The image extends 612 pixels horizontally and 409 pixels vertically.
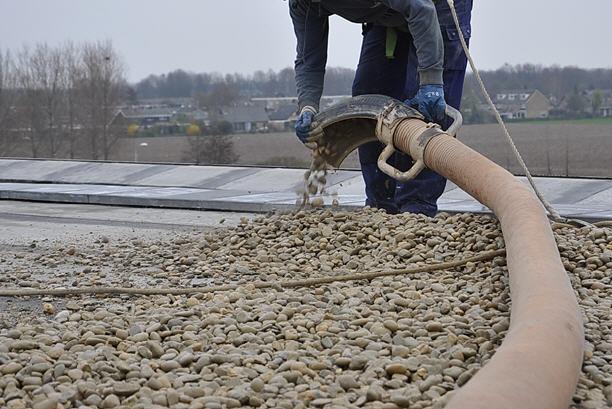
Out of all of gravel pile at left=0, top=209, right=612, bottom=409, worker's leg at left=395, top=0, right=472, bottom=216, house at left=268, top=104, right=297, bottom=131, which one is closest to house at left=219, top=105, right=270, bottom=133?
house at left=268, top=104, right=297, bottom=131

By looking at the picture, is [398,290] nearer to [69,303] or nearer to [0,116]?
[69,303]

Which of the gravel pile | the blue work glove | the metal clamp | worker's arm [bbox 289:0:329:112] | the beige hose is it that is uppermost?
worker's arm [bbox 289:0:329:112]

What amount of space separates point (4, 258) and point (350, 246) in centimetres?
167

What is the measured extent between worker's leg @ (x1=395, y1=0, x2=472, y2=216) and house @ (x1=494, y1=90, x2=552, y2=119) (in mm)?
5105

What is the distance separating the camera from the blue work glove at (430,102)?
4.75m

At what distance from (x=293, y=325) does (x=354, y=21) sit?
2460mm

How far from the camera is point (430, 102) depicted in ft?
15.6

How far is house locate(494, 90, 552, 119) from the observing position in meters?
11.1

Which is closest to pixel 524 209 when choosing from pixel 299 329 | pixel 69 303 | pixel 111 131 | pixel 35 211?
pixel 299 329

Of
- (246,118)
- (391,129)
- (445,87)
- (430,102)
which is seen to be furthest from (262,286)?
(246,118)

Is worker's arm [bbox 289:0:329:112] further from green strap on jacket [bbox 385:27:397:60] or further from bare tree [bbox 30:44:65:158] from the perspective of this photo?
bare tree [bbox 30:44:65:158]

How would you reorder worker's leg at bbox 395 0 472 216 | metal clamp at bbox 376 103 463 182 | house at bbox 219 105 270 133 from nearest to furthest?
metal clamp at bbox 376 103 463 182 → worker's leg at bbox 395 0 472 216 → house at bbox 219 105 270 133

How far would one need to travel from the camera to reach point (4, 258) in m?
4.71

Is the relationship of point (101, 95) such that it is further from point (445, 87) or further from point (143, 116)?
point (445, 87)
